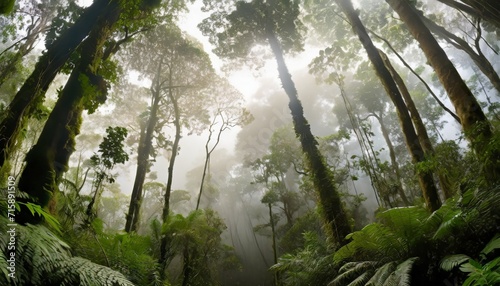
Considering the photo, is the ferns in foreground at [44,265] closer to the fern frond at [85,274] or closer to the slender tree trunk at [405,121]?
the fern frond at [85,274]

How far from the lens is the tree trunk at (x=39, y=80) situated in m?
3.38

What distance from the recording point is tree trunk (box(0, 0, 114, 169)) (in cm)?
338

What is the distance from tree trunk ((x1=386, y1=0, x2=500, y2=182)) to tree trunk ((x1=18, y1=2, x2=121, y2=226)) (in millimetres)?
6238

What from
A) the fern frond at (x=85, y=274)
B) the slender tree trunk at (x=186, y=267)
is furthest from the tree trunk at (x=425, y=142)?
the slender tree trunk at (x=186, y=267)

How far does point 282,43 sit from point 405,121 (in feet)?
27.7

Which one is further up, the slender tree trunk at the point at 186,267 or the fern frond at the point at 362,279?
the slender tree trunk at the point at 186,267

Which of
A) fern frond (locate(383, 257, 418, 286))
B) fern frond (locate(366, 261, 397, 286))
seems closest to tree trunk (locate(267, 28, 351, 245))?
fern frond (locate(366, 261, 397, 286))

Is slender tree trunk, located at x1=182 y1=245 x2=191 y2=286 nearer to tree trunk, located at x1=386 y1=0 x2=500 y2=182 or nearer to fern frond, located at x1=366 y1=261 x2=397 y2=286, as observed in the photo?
fern frond, located at x1=366 y1=261 x2=397 y2=286

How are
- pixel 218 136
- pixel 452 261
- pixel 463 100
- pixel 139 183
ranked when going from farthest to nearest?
pixel 218 136, pixel 139 183, pixel 463 100, pixel 452 261

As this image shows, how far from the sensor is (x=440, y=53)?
548cm

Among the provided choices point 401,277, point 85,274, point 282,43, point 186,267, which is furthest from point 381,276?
point 282,43

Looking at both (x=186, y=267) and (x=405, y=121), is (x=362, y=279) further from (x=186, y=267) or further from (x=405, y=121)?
(x=186, y=267)

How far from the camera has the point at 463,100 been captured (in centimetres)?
485

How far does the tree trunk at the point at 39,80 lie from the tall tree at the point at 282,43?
22.2ft
